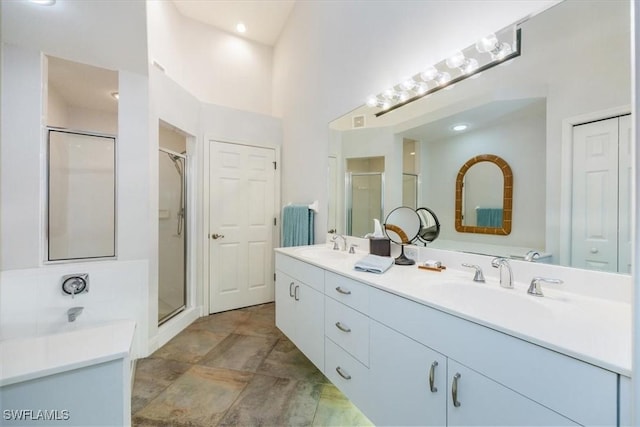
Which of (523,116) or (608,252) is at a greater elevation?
(523,116)

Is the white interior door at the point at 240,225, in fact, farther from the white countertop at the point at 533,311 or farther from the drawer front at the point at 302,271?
the white countertop at the point at 533,311

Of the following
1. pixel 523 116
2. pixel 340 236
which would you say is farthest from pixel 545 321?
pixel 340 236

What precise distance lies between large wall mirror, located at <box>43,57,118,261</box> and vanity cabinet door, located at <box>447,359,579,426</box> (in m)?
2.33

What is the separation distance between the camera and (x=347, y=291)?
1.39 m

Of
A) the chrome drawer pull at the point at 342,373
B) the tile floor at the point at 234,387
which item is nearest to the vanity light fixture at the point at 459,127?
the chrome drawer pull at the point at 342,373

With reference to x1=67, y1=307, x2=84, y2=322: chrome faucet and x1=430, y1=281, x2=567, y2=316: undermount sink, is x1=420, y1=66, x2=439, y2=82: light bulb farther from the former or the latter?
x1=67, y1=307, x2=84, y2=322: chrome faucet

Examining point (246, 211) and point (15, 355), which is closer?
point (15, 355)

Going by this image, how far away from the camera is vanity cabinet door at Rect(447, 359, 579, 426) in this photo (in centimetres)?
69

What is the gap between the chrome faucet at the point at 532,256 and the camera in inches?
45.3

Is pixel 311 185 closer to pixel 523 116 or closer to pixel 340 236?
pixel 340 236

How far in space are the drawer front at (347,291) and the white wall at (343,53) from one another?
1.07 metres

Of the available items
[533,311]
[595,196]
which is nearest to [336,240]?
[533,311]

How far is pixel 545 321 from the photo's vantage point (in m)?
0.82

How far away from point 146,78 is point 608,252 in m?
2.89
